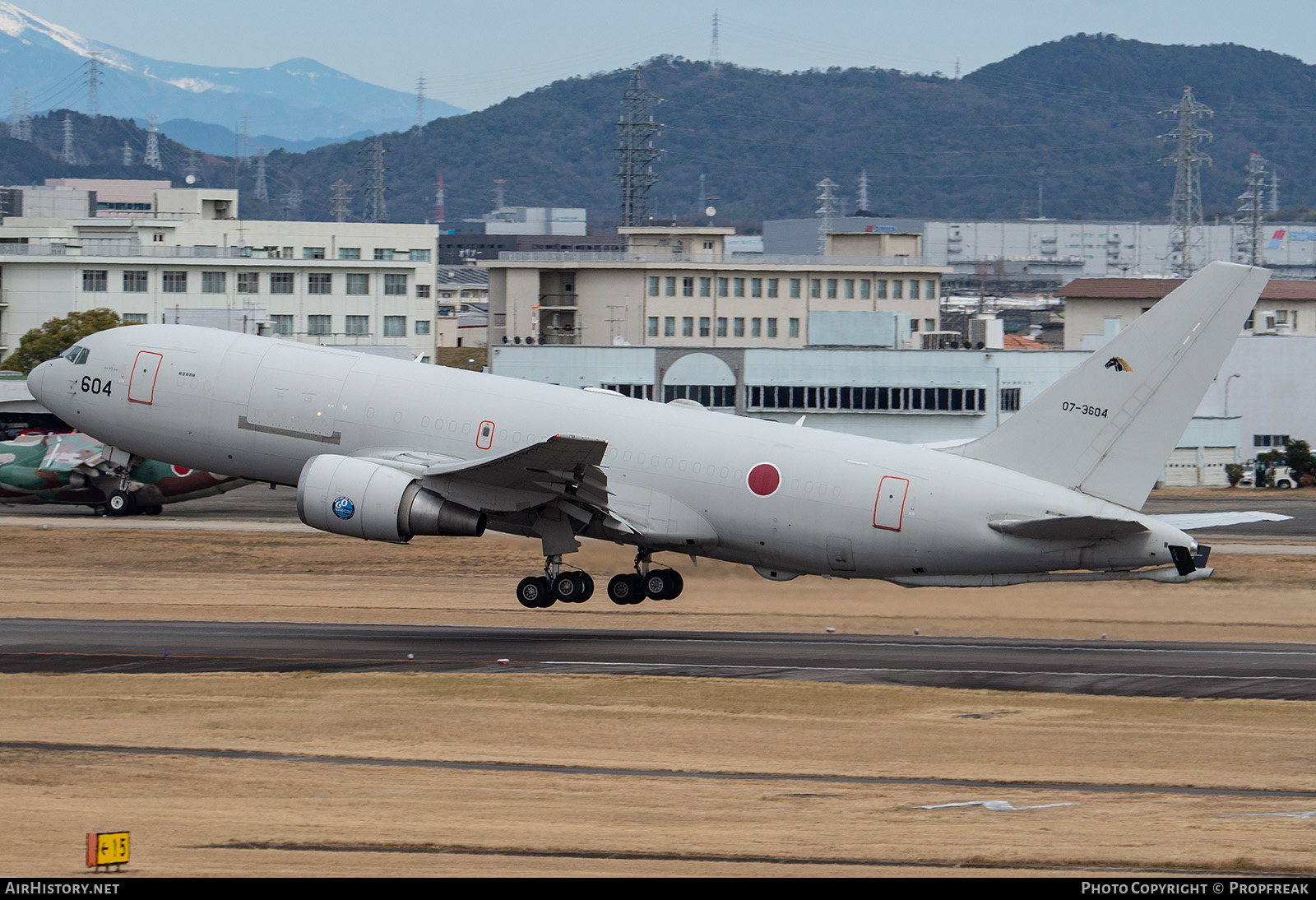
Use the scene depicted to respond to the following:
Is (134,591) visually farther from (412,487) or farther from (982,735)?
(982,735)

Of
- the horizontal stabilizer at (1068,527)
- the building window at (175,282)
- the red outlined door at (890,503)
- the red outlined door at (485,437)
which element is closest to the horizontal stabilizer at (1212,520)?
the horizontal stabilizer at (1068,527)

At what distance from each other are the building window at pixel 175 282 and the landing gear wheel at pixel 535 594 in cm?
7843

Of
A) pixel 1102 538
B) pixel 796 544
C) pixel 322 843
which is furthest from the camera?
pixel 796 544

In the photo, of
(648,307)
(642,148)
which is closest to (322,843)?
(648,307)

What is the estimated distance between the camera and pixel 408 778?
976 inches

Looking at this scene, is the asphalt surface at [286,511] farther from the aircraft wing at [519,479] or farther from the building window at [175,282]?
the building window at [175,282]

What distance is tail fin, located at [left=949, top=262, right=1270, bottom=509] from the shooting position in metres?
34.1

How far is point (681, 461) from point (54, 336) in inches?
2902

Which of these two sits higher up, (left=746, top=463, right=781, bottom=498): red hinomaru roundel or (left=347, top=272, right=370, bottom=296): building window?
(left=347, top=272, right=370, bottom=296): building window

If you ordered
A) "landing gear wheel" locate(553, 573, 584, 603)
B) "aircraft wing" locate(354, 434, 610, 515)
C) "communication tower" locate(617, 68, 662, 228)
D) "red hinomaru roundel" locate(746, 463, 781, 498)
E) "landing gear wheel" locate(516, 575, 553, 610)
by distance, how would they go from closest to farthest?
"aircraft wing" locate(354, 434, 610, 515)
"red hinomaru roundel" locate(746, 463, 781, 498)
"landing gear wheel" locate(553, 573, 584, 603)
"landing gear wheel" locate(516, 575, 553, 610)
"communication tower" locate(617, 68, 662, 228)

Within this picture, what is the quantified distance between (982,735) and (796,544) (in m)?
10.0

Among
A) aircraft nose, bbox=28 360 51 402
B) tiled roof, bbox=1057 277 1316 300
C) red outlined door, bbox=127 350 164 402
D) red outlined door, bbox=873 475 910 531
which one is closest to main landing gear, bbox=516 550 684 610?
red outlined door, bbox=873 475 910 531

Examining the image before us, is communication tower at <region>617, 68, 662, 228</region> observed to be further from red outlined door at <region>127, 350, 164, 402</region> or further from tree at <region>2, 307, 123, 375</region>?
red outlined door at <region>127, 350, 164, 402</region>

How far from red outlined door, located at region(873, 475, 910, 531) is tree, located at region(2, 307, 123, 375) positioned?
73.8m
